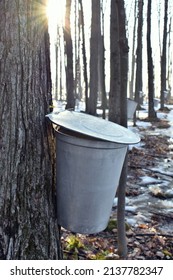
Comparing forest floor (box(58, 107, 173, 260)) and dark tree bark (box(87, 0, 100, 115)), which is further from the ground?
dark tree bark (box(87, 0, 100, 115))

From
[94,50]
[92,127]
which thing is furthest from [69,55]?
[92,127]

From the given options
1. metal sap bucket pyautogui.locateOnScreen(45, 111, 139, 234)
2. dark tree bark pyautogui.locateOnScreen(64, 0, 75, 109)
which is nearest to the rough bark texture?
metal sap bucket pyautogui.locateOnScreen(45, 111, 139, 234)

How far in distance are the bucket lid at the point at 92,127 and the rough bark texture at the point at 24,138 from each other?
0.15 meters

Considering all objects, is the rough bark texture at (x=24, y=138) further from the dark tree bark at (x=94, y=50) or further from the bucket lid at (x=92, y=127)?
the dark tree bark at (x=94, y=50)

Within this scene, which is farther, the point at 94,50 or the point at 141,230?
the point at 94,50

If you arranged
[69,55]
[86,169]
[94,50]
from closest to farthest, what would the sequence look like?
[86,169], [69,55], [94,50]

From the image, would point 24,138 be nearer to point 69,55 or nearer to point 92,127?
point 92,127

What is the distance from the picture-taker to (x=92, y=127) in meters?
2.01

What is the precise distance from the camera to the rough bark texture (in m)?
1.92

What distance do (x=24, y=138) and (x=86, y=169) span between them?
407 millimetres

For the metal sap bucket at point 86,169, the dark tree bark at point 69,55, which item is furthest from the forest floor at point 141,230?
the dark tree bark at point 69,55

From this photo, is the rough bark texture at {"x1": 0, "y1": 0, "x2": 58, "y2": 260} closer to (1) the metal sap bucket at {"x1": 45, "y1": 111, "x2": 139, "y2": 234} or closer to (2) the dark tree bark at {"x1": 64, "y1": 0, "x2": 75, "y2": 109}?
(1) the metal sap bucket at {"x1": 45, "y1": 111, "x2": 139, "y2": 234}

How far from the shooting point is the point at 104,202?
2.04 metres

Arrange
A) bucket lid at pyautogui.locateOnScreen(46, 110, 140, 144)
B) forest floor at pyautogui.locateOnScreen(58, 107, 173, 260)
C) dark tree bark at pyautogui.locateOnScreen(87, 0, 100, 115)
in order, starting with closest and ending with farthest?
bucket lid at pyautogui.locateOnScreen(46, 110, 140, 144), forest floor at pyautogui.locateOnScreen(58, 107, 173, 260), dark tree bark at pyautogui.locateOnScreen(87, 0, 100, 115)
